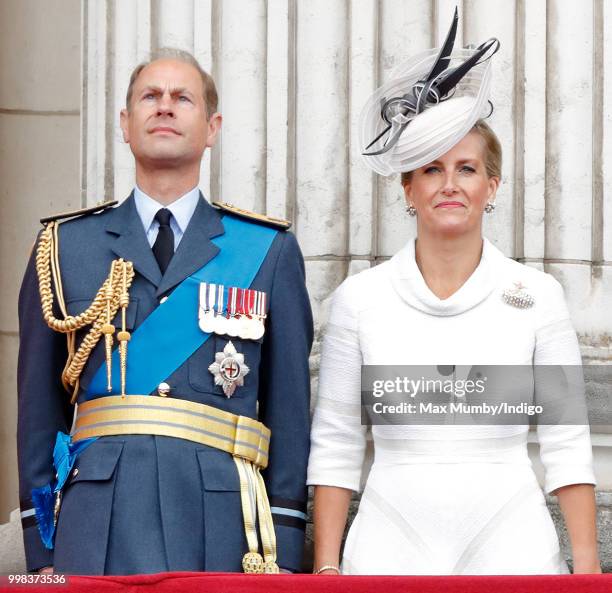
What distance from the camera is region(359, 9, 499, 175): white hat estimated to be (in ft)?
11.7

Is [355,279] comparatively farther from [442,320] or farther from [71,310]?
[71,310]

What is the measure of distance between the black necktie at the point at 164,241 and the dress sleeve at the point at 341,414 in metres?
0.41

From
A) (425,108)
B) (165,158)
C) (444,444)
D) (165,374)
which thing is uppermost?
(425,108)

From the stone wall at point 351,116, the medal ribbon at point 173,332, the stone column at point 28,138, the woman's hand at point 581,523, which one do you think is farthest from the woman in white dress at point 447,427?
the stone column at point 28,138

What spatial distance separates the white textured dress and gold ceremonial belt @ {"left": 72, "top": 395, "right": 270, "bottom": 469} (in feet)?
0.63

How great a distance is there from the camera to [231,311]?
3.48 metres

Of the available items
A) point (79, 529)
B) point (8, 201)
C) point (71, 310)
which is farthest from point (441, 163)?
point (8, 201)

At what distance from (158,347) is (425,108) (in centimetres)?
84

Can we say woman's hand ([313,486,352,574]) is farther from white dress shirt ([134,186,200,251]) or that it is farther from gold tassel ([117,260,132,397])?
white dress shirt ([134,186,200,251])

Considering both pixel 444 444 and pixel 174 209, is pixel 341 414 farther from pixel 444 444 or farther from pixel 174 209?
pixel 174 209

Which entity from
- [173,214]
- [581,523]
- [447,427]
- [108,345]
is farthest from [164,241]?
[581,523]

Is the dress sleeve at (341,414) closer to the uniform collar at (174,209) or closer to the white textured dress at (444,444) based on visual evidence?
the white textured dress at (444,444)

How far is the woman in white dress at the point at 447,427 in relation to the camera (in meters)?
3.37

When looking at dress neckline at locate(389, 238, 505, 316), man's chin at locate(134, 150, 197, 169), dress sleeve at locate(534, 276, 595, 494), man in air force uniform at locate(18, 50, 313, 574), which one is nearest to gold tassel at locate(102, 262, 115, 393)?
man in air force uniform at locate(18, 50, 313, 574)
